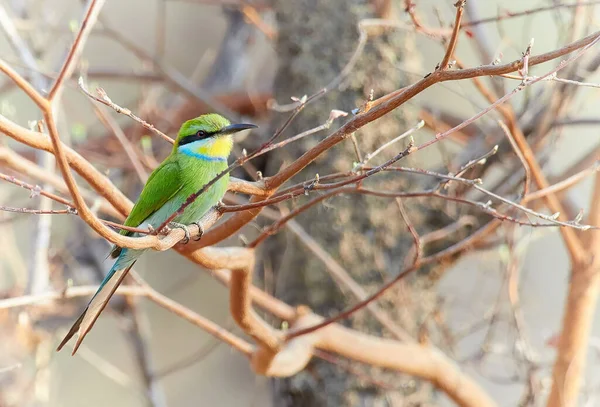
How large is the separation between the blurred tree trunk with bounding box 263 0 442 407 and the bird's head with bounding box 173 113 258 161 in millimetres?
885

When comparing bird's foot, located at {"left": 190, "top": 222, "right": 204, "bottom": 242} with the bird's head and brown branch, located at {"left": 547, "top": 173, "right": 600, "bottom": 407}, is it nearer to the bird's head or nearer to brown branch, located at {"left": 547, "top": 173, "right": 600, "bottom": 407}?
the bird's head

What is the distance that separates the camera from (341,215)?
311 centimetres

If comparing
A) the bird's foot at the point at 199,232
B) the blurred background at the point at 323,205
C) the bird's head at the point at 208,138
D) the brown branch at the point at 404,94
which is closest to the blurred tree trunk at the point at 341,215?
the blurred background at the point at 323,205

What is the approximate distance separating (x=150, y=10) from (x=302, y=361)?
16.0 ft

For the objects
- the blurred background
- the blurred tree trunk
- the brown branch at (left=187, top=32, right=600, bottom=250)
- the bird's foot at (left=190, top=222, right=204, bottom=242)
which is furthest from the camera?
the blurred tree trunk

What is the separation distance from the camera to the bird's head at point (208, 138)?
2125 mm

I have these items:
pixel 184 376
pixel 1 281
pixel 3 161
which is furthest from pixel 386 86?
pixel 184 376

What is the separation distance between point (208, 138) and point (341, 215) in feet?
3.64

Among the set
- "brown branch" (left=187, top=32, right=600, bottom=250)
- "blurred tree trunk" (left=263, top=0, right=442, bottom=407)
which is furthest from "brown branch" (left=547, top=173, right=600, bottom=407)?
"brown branch" (left=187, top=32, right=600, bottom=250)

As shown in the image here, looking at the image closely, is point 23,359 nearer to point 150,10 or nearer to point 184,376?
point 184,376

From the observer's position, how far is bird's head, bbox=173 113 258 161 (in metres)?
2.12

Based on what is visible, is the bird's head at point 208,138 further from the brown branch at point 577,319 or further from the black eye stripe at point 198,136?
the brown branch at point 577,319

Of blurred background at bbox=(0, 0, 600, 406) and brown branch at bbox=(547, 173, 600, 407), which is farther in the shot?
blurred background at bbox=(0, 0, 600, 406)

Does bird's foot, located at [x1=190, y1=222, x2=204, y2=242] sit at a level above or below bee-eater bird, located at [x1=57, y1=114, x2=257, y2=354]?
below
